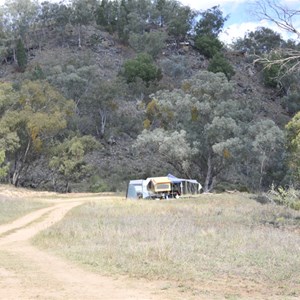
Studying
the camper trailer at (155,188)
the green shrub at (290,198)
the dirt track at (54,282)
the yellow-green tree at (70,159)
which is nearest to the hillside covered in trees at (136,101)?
the yellow-green tree at (70,159)

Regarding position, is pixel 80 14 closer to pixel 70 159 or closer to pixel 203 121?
pixel 70 159

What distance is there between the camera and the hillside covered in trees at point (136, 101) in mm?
42781

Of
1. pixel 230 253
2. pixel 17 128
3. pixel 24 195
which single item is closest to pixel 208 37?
pixel 17 128

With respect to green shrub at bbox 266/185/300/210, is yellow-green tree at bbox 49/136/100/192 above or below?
above

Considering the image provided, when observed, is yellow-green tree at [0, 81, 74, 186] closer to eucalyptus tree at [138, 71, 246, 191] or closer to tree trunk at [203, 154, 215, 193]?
eucalyptus tree at [138, 71, 246, 191]

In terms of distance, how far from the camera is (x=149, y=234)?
48.6 ft

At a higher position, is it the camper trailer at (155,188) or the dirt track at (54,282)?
the camper trailer at (155,188)

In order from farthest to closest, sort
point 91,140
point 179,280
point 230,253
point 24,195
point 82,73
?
point 82,73 < point 91,140 < point 24,195 < point 230,253 < point 179,280

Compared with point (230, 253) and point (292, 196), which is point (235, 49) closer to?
point (292, 196)

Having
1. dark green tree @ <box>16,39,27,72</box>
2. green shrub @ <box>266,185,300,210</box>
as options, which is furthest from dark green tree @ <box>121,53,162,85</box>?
green shrub @ <box>266,185,300,210</box>

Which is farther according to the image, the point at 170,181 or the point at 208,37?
the point at 208,37

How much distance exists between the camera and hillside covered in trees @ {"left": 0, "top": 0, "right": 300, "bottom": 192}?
42.8 metres

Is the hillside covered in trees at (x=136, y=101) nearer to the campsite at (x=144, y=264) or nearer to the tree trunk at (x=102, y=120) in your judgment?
the tree trunk at (x=102, y=120)

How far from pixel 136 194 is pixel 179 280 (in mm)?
30678
